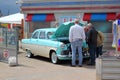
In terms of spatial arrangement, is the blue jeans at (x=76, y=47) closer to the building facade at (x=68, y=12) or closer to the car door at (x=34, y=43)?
the car door at (x=34, y=43)

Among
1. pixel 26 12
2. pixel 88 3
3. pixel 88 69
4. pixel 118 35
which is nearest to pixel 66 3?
pixel 88 3

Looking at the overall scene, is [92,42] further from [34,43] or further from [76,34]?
[34,43]

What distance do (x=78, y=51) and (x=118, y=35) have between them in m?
3.67

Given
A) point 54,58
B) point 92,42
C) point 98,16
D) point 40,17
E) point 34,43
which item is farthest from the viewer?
point 40,17

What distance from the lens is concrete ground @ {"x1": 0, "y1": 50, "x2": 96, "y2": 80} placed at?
436 inches

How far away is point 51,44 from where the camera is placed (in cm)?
1459

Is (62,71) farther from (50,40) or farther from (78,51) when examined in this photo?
(50,40)

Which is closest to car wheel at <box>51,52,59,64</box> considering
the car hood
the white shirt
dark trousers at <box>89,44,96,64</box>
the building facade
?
the car hood

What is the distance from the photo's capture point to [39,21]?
2512 centimetres

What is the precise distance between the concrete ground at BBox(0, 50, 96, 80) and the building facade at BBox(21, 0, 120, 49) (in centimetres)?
871

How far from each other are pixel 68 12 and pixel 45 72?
11933mm

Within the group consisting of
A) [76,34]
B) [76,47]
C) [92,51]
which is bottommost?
[92,51]

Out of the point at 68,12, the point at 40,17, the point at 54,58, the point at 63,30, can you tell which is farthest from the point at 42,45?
the point at 40,17

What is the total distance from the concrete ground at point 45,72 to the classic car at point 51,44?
1.45 ft
